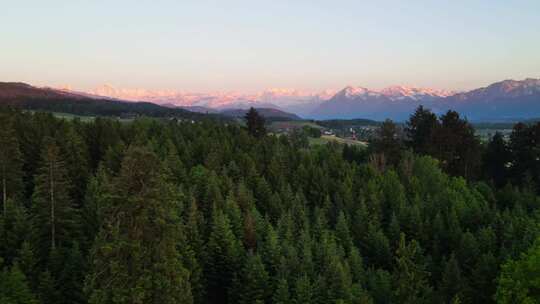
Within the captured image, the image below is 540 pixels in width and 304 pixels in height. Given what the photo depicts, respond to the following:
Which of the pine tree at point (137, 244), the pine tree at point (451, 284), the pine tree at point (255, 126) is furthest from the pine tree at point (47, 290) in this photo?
the pine tree at point (255, 126)

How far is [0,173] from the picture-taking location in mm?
59438

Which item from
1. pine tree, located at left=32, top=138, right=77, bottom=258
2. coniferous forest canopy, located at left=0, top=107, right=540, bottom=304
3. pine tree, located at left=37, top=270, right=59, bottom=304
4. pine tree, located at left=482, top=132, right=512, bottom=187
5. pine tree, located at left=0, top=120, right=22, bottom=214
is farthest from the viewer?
pine tree, located at left=482, top=132, right=512, bottom=187

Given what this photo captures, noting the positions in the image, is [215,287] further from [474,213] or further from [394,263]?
[474,213]

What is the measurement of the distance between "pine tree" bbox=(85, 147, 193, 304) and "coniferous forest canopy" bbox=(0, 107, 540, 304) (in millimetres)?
73

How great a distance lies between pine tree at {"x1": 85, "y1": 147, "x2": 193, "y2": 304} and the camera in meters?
27.9

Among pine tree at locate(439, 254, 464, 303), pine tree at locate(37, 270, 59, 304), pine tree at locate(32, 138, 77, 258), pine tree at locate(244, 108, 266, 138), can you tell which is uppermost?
pine tree at locate(244, 108, 266, 138)

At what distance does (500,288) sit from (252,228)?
25888 mm

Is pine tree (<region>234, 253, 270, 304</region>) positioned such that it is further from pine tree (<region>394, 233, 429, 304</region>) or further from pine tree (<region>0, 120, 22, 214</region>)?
pine tree (<region>0, 120, 22, 214</region>)

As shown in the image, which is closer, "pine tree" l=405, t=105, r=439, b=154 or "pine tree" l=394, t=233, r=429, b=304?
"pine tree" l=394, t=233, r=429, b=304

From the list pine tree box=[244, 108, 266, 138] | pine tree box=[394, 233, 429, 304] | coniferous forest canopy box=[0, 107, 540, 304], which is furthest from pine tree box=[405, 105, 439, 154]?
pine tree box=[394, 233, 429, 304]

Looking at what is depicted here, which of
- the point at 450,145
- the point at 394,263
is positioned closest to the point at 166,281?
the point at 394,263

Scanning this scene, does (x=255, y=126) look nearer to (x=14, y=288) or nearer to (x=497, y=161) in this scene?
(x=497, y=161)

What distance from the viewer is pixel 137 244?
1090 inches

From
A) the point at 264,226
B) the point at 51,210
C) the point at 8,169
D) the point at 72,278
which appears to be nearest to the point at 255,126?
the point at 264,226
